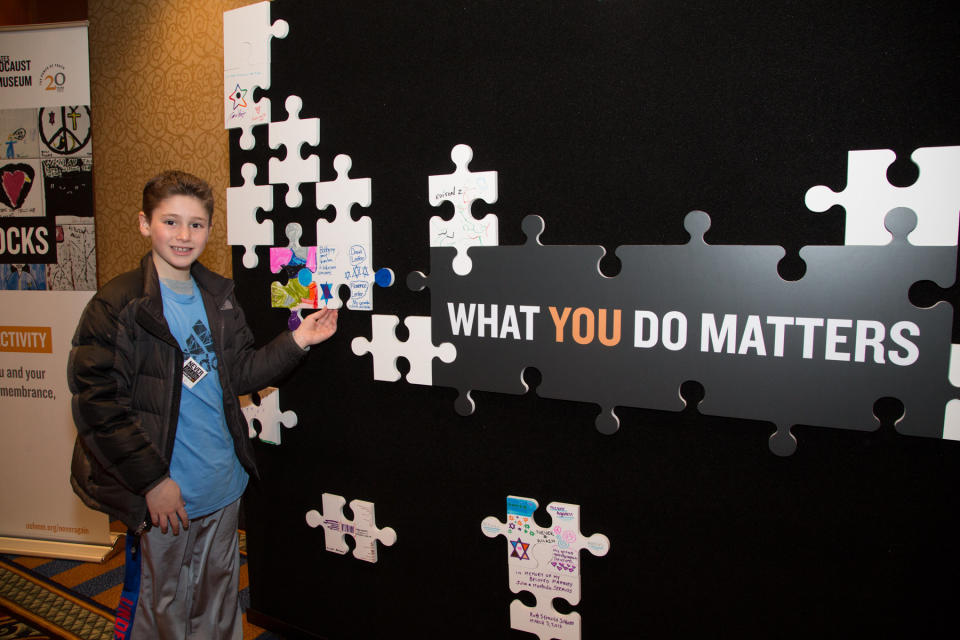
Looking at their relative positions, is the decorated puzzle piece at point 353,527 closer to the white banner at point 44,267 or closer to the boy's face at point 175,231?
the boy's face at point 175,231

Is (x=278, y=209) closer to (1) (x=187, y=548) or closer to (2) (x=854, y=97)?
(1) (x=187, y=548)

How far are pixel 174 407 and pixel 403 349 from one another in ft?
2.08

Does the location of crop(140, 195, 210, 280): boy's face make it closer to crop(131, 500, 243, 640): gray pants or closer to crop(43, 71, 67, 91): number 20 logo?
crop(131, 500, 243, 640): gray pants

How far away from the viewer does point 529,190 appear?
135cm

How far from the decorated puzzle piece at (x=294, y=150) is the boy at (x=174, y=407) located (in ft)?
0.73

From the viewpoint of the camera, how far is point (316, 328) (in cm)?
168

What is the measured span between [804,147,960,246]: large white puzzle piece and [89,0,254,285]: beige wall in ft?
7.98

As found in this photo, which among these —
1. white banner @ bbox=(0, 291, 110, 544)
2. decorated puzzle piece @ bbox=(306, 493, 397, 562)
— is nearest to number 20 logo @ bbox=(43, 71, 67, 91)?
white banner @ bbox=(0, 291, 110, 544)

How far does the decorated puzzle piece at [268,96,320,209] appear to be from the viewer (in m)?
1.67

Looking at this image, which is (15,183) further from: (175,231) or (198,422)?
(198,422)

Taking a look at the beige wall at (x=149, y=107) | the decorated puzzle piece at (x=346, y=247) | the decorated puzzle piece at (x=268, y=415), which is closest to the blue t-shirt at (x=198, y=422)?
the decorated puzzle piece at (x=268, y=415)

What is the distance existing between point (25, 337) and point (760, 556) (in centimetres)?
311

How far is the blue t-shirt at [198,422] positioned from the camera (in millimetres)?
1549

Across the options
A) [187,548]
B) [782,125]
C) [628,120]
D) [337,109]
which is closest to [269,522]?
[187,548]
